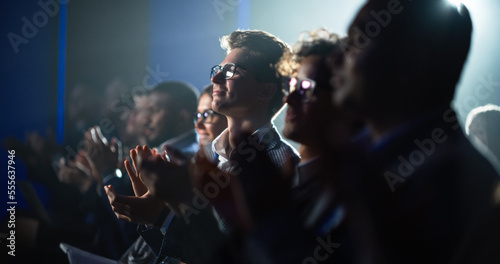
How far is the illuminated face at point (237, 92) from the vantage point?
1516mm

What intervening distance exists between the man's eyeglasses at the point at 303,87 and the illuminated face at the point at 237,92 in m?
0.24

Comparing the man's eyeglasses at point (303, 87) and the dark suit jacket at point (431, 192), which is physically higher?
the man's eyeglasses at point (303, 87)

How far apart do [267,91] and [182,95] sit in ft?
3.66

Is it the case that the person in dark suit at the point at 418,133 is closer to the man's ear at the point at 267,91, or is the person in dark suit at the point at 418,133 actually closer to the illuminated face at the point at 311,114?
the illuminated face at the point at 311,114

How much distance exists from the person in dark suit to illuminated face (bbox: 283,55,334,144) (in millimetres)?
222

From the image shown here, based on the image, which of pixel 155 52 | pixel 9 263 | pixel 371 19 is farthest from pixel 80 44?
pixel 371 19

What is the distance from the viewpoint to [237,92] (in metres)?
1.54

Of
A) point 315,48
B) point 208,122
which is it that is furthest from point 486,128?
point 208,122

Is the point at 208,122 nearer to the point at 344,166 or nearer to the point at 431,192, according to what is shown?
the point at 344,166

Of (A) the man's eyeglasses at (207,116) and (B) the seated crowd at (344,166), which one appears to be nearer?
(B) the seated crowd at (344,166)

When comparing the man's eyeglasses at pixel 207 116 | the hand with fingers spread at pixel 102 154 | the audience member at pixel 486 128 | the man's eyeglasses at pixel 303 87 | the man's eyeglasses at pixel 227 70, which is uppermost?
the man's eyeglasses at pixel 227 70

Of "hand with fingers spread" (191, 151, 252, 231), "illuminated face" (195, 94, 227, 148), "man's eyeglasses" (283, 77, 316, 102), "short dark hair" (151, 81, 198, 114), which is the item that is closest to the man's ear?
"man's eyeglasses" (283, 77, 316, 102)

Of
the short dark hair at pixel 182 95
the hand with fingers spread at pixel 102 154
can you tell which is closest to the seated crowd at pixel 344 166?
the hand with fingers spread at pixel 102 154

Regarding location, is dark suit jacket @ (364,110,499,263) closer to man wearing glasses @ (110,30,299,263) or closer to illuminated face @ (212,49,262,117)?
man wearing glasses @ (110,30,299,263)
